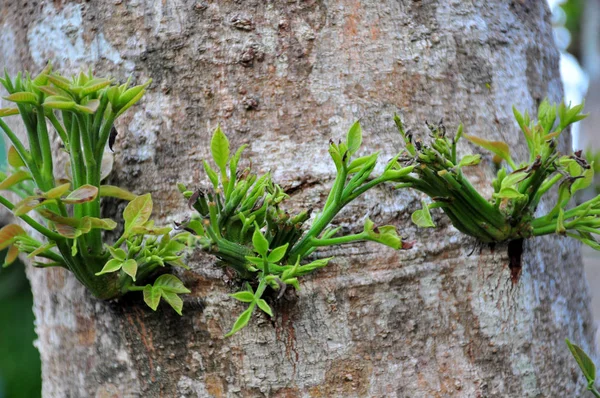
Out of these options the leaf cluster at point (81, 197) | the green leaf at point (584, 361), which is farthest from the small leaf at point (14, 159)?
the green leaf at point (584, 361)

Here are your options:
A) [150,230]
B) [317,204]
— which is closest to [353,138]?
[317,204]

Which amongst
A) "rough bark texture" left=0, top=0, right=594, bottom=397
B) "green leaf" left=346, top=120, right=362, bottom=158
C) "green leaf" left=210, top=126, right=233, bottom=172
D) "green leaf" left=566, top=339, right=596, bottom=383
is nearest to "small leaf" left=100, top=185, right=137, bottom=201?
"rough bark texture" left=0, top=0, right=594, bottom=397

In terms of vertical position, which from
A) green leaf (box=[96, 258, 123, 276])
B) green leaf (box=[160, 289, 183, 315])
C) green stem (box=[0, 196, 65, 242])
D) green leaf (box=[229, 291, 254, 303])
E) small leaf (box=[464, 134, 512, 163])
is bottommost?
green leaf (box=[229, 291, 254, 303])

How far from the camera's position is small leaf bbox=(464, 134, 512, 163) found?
72cm

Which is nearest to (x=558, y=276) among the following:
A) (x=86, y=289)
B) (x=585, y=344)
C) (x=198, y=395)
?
(x=585, y=344)

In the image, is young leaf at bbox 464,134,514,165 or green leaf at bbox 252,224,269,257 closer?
green leaf at bbox 252,224,269,257

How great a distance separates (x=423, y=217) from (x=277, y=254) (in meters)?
0.18

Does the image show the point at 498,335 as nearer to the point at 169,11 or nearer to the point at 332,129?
the point at 332,129

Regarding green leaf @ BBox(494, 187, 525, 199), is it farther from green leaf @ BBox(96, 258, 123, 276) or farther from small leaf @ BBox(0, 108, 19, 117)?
small leaf @ BBox(0, 108, 19, 117)

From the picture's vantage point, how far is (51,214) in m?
0.62

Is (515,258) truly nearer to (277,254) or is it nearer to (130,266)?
(277,254)

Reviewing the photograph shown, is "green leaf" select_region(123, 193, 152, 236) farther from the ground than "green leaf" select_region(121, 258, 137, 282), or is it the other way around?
"green leaf" select_region(123, 193, 152, 236)

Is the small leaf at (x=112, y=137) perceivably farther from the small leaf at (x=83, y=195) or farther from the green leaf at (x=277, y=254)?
the green leaf at (x=277, y=254)

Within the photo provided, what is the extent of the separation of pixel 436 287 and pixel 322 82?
311 millimetres
